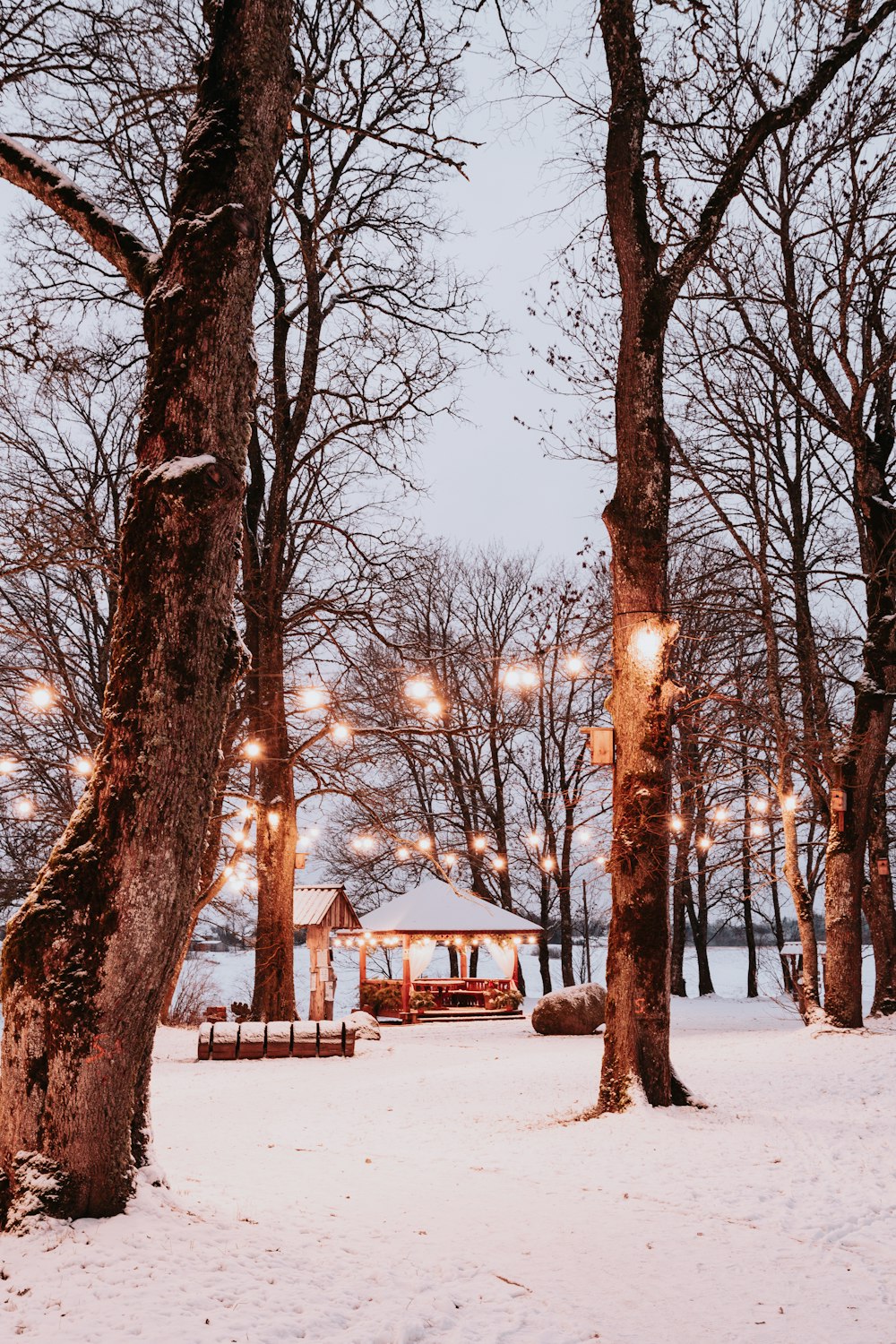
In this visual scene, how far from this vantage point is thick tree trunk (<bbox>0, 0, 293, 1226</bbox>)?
3.37 metres

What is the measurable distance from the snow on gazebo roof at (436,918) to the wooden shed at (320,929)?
122cm

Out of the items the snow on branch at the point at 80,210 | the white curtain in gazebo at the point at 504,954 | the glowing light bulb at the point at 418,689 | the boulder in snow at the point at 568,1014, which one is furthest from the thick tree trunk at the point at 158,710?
the white curtain in gazebo at the point at 504,954

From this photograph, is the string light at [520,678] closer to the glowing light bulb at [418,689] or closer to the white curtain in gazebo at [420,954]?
the glowing light bulb at [418,689]

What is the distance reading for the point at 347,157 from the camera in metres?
13.1

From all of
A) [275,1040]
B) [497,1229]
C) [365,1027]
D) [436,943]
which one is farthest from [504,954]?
[497,1229]

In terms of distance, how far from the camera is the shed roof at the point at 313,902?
2250cm

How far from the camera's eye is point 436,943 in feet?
75.2

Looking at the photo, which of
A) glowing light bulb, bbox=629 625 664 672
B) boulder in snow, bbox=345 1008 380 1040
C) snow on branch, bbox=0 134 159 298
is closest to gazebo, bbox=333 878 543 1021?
boulder in snow, bbox=345 1008 380 1040

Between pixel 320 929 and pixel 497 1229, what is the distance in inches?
774

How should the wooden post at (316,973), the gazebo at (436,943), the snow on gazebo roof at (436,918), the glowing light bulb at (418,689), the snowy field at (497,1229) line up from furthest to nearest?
the gazebo at (436,943) < the snow on gazebo roof at (436,918) < the wooden post at (316,973) < the glowing light bulb at (418,689) < the snowy field at (497,1229)

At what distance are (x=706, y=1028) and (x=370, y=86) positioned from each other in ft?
50.6

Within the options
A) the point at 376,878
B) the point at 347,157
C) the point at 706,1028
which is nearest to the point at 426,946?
the point at 376,878

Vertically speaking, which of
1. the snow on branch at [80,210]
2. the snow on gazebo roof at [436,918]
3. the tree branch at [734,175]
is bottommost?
the snow on gazebo roof at [436,918]

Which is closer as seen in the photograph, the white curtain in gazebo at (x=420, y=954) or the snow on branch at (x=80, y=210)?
the snow on branch at (x=80, y=210)
